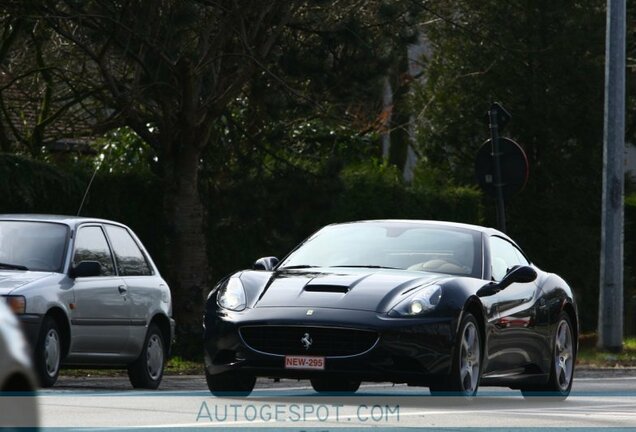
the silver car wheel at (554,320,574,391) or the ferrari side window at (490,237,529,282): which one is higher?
the ferrari side window at (490,237,529,282)

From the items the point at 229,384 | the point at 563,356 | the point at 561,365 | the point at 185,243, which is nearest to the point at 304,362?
the point at 229,384

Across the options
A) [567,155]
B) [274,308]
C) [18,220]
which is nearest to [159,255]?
[18,220]

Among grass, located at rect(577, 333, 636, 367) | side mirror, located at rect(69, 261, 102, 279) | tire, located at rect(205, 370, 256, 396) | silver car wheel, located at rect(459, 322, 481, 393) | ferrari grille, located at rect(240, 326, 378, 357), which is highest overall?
side mirror, located at rect(69, 261, 102, 279)

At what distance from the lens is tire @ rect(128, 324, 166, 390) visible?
48.4 ft

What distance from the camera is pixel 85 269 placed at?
14.0m

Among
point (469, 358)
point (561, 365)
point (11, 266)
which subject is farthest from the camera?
point (561, 365)

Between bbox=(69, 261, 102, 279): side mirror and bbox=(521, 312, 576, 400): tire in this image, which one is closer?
bbox=(69, 261, 102, 279): side mirror

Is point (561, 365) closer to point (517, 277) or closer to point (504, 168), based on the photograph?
point (517, 277)

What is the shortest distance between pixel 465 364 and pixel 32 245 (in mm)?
4006

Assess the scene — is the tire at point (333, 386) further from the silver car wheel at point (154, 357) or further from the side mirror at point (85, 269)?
the side mirror at point (85, 269)

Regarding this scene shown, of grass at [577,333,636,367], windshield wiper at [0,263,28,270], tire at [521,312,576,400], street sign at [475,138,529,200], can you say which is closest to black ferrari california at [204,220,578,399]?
tire at [521,312,576,400]

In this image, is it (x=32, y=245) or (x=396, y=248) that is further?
(x=32, y=245)

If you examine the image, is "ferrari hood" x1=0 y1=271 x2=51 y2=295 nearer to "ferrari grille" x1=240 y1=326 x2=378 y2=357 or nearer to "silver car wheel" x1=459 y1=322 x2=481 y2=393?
"ferrari grille" x1=240 y1=326 x2=378 y2=357

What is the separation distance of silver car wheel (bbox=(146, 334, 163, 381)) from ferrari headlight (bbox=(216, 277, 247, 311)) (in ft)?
8.21
